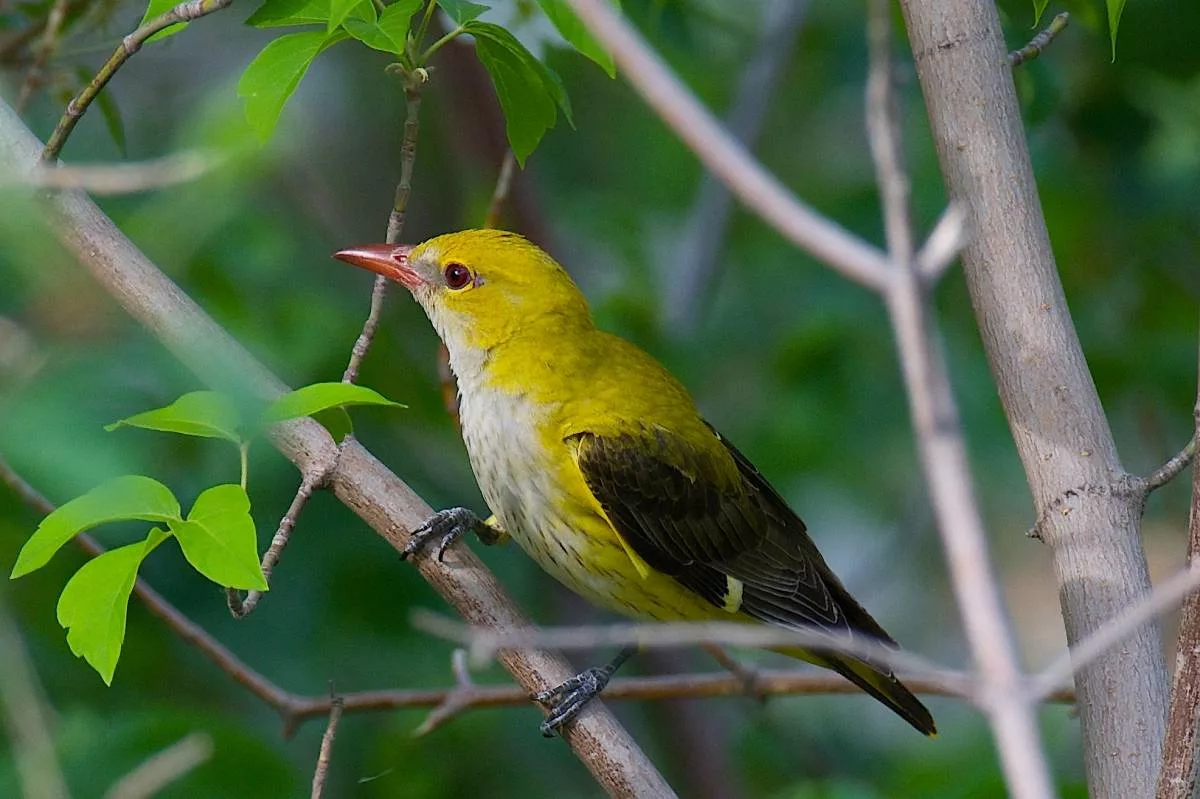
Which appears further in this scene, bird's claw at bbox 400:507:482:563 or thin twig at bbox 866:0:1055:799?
bird's claw at bbox 400:507:482:563

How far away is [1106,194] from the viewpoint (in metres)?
4.48

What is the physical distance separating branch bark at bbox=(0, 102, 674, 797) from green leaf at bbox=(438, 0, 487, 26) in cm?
63

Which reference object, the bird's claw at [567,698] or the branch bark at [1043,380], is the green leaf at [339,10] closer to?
the branch bark at [1043,380]

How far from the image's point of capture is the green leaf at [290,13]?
7.38ft

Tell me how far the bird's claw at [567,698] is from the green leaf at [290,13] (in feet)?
3.80

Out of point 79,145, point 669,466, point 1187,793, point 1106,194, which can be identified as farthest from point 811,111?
point 1187,793

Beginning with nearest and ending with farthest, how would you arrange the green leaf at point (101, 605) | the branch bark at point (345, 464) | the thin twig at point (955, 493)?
the thin twig at point (955, 493) → the green leaf at point (101, 605) → the branch bark at point (345, 464)

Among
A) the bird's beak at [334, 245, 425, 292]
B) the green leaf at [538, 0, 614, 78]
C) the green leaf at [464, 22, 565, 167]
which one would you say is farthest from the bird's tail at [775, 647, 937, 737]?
the green leaf at [538, 0, 614, 78]

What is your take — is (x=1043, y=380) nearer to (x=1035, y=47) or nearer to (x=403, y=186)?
(x=1035, y=47)

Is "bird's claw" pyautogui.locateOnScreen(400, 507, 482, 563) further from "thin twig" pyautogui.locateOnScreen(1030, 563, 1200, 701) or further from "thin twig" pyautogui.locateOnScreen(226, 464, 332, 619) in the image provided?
"thin twig" pyautogui.locateOnScreen(1030, 563, 1200, 701)

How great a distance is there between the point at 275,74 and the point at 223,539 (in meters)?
0.72

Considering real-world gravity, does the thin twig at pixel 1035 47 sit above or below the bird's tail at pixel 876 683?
above

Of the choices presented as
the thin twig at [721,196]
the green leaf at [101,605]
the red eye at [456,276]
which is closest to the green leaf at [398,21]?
the green leaf at [101,605]

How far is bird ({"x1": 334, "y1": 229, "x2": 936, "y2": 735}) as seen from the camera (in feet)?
10.6
